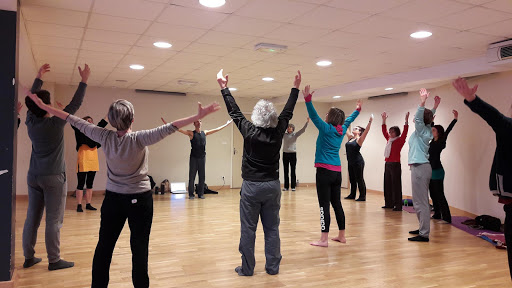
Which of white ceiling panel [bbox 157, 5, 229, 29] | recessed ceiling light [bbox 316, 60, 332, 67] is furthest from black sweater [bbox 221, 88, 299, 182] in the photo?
recessed ceiling light [bbox 316, 60, 332, 67]

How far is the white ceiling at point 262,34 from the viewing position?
12.4ft

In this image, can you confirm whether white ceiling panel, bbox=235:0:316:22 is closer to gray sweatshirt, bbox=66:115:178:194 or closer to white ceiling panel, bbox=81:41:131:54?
gray sweatshirt, bbox=66:115:178:194

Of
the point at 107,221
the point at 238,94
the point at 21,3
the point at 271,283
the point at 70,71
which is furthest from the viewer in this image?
the point at 238,94

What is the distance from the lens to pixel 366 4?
3.63 meters

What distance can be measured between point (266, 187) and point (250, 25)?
6.20 ft

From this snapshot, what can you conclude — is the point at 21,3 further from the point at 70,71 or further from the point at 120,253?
the point at 70,71

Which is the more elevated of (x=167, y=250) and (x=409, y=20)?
(x=409, y=20)

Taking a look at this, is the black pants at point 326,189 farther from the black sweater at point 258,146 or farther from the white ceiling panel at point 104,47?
the white ceiling panel at point 104,47

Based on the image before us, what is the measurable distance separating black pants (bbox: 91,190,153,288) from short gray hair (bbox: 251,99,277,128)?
3.97ft

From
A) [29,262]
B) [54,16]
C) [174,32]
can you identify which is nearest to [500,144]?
[174,32]

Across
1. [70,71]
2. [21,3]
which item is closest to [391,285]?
[21,3]

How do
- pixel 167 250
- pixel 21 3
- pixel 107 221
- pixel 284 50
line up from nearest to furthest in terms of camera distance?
pixel 107 221, pixel 21 3, pixel 167 250, pixel 284 50

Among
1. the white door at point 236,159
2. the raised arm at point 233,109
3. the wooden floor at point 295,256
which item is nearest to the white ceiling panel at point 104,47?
the wooden floor at point 295,256

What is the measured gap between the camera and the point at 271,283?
343 centimetres
